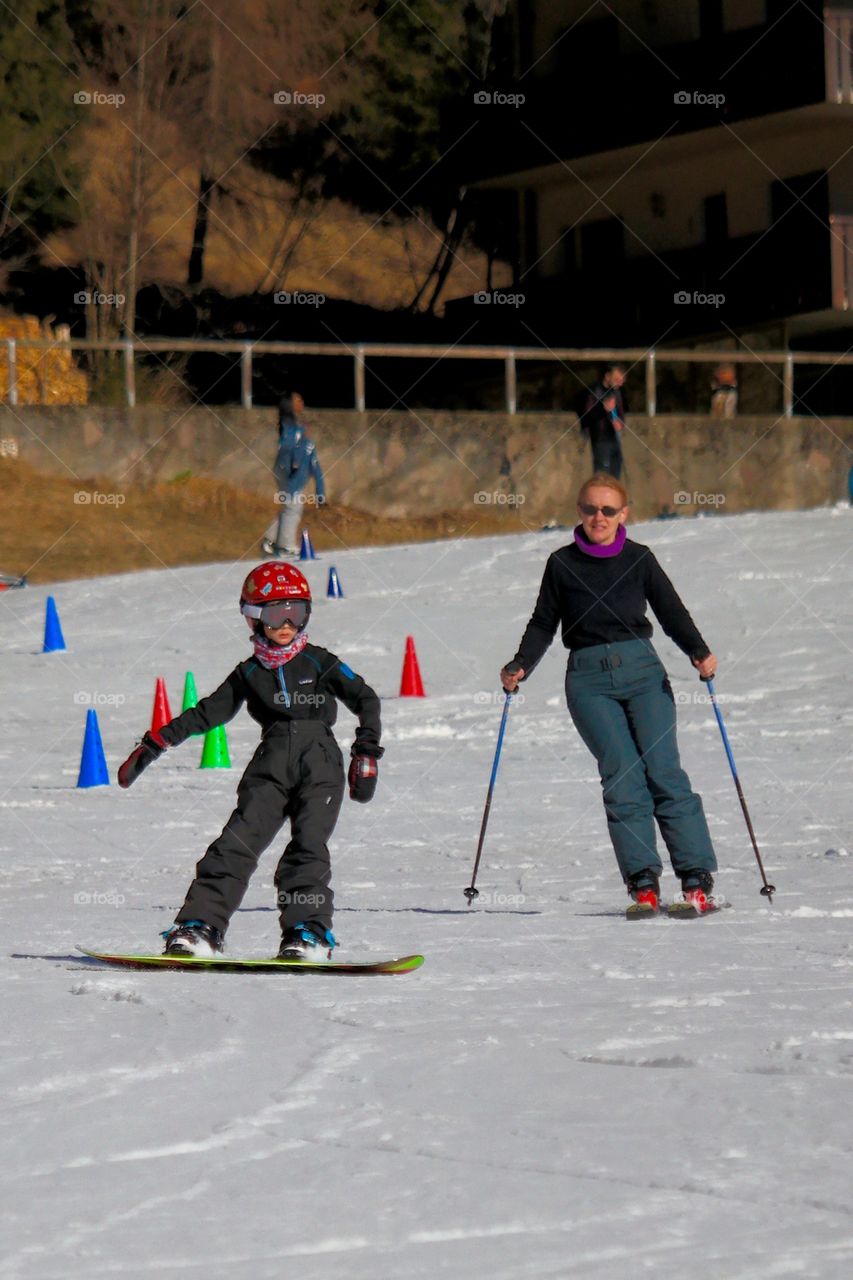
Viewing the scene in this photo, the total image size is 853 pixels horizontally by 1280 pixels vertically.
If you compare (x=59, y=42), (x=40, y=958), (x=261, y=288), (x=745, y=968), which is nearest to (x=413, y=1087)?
(x=745, y=968)

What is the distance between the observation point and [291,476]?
21812 mm

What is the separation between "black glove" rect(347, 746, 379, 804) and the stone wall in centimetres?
1958

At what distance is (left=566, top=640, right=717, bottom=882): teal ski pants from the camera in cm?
779

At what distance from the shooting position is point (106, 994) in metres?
6.02

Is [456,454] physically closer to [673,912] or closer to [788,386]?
[788,386]
